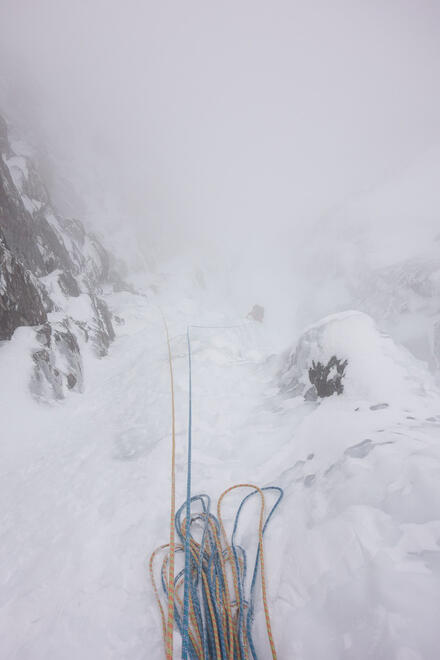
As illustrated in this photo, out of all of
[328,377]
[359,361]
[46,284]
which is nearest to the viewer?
[359,361]

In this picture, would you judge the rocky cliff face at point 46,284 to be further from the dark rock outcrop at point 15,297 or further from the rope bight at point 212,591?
the rope bight at point 212,591


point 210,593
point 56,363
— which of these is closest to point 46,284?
point 56,363

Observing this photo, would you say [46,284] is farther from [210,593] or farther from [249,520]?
[210,593]

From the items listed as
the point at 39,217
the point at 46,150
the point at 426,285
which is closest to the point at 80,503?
the point at 39,217

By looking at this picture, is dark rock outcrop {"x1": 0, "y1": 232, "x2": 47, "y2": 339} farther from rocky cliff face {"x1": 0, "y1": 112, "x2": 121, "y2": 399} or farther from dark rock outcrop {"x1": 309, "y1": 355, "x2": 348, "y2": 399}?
dark rock outcrop {"x1": 309, "y1": 355, "x2": 348, "y2": 399}

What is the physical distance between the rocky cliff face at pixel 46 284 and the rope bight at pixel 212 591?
18.7ft

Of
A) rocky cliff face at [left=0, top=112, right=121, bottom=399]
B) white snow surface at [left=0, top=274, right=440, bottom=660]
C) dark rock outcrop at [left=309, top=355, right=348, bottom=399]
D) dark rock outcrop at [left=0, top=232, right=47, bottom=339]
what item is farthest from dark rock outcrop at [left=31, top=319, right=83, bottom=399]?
dark rock outcrop at [left=309, top=355, right=348, bottom=399]

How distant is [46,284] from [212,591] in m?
12.1

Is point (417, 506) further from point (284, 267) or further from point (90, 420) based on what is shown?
point (284, 267)

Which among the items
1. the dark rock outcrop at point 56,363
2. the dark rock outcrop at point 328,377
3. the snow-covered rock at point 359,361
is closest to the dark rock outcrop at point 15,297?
the dark rock outcrop at point 56,363

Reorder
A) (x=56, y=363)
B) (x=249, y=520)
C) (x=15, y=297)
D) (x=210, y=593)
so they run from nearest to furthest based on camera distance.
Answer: (x=210, y=593) → (x=249, y=520) → (x=15, y=297) → (x=56, y=363)

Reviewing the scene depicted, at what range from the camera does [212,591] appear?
2283 millimetres

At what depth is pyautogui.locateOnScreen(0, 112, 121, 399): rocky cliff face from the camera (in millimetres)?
6890

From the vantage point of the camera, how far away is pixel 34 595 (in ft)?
8.63
